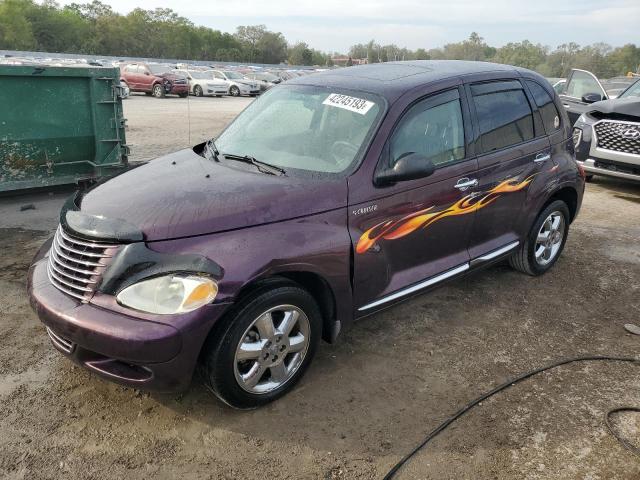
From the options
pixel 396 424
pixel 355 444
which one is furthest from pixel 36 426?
pixel 396 424

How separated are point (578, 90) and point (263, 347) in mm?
9923

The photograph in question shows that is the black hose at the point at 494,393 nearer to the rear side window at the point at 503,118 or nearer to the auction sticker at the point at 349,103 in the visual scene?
the rear side window at the point at 503,118

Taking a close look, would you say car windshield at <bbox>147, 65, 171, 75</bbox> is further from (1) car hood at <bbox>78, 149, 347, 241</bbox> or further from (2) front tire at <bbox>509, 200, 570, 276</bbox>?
(1) car hood at <bbox>78, 149, 347, 241</bbox>

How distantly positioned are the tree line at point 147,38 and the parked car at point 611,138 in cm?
5132

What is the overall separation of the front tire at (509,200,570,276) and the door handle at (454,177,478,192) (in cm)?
109

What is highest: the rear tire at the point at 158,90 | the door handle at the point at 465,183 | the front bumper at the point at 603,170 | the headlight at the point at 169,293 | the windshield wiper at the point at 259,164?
the windshield wiper at the point at 259,164

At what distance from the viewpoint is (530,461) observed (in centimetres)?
268

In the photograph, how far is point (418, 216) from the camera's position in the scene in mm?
3486

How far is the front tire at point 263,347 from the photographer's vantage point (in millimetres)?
2705

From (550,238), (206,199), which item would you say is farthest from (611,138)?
(206,199)

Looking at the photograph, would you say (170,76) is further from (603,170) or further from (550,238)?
(550,238)

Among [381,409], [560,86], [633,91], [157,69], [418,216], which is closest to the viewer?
[381,409]

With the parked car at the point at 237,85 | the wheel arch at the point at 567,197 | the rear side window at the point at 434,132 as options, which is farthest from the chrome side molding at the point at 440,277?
the parked car at the point at 237,85

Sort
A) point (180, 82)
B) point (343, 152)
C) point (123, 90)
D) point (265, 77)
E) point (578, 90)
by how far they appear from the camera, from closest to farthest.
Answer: point (343, 152), point (123, 90), point (578, 90), point (180, 82), point (265, 77)
